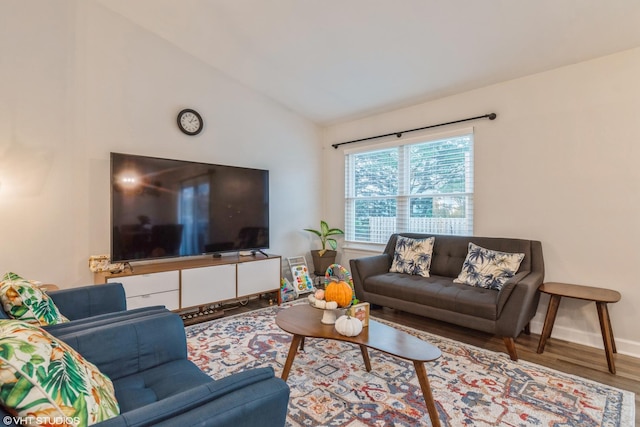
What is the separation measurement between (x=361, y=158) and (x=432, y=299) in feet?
8.25

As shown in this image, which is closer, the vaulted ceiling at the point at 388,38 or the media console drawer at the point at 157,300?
the vaulted ceiling at the point at 388,38

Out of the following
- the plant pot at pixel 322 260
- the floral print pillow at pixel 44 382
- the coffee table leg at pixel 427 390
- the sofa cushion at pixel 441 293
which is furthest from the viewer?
the plant pot at pixel 322 260

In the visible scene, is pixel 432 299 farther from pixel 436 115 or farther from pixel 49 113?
pixel 49 113

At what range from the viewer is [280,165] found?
15.2 ft

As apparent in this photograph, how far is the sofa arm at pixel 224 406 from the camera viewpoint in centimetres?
83

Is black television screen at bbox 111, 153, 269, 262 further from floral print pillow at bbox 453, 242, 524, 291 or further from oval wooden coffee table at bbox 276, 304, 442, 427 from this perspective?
floral print pillow at bbox 453, 242, 524, 291

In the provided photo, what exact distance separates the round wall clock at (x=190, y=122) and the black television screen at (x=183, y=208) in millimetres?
482

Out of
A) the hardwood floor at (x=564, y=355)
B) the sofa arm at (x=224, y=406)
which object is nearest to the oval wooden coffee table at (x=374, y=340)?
the sofa arm at (x=224, y=406)

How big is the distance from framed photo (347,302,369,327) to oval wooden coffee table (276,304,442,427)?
0.05 m

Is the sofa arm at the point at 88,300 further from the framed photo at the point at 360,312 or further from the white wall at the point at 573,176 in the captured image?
the white wall at the point at 573,176

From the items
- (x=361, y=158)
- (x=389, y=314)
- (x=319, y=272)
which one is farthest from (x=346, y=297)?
(x=361, y=158)

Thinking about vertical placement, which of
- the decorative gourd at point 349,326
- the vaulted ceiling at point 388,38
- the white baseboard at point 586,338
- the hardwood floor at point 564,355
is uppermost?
the vaulted ceiling at point 388,38

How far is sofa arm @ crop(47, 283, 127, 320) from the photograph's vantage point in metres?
2.05

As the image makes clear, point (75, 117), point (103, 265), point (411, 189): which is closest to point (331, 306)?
point (103, 265)
